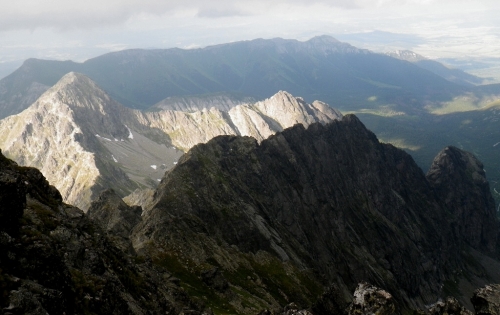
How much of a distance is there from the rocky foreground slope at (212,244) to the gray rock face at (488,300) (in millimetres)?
13286

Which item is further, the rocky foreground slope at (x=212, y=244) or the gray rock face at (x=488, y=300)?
the gray rock face at (x=488, y=300)

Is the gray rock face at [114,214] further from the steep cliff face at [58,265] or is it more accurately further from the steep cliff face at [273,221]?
the steep cliff face at [58,265]

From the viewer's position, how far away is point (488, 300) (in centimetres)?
3675

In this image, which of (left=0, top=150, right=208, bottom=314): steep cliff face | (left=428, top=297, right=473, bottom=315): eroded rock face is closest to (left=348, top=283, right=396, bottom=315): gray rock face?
(left=428, top=297, right=473, bottom=315): eroded rock face

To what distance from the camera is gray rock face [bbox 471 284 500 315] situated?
36.0m

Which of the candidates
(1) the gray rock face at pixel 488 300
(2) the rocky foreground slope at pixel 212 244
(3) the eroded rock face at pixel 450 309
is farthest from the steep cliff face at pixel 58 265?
(1) the gray rock face at pixel 488 300

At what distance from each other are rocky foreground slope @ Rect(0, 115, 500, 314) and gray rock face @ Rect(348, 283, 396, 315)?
0.67 meters

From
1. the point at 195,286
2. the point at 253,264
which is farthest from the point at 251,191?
the point at 195,286

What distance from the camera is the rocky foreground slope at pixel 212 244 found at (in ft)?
96.8

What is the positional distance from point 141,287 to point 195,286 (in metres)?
24.8

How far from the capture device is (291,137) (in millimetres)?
197625

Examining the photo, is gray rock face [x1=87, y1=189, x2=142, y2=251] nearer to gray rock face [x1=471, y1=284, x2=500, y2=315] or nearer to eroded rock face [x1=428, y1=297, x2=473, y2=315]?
eroded rock face [x1=428, y1=297, x2=473, y2=315]

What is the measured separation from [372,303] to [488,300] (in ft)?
42.7

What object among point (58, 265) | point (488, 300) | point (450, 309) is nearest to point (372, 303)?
point (450, 309)
